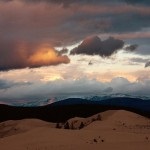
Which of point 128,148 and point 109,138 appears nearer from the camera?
point 128,148

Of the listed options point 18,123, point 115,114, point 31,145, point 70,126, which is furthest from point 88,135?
point 18,123

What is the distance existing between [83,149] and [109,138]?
18.1 ft

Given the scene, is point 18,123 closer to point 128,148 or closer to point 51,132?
Result: point 51,132

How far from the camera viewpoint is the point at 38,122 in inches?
2569

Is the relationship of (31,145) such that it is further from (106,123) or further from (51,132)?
(106,123)

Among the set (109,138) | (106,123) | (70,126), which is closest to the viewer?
(109,138)

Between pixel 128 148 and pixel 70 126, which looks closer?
pixel 128 148

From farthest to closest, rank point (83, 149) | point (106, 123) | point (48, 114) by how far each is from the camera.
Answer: point (48, 114) < point (106, 123) < point (83, 149)

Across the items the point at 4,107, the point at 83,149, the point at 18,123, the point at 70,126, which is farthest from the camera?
the point at 4,107

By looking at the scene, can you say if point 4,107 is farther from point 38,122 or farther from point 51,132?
point 51,132

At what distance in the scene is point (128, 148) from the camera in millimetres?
27266

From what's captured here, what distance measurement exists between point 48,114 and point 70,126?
27613 millimetres

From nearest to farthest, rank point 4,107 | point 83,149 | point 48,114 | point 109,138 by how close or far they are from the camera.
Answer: point 83,149
point 109,138
point 48,114
point 4,107

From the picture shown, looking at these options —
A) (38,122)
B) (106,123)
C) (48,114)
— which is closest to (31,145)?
(106,123)
